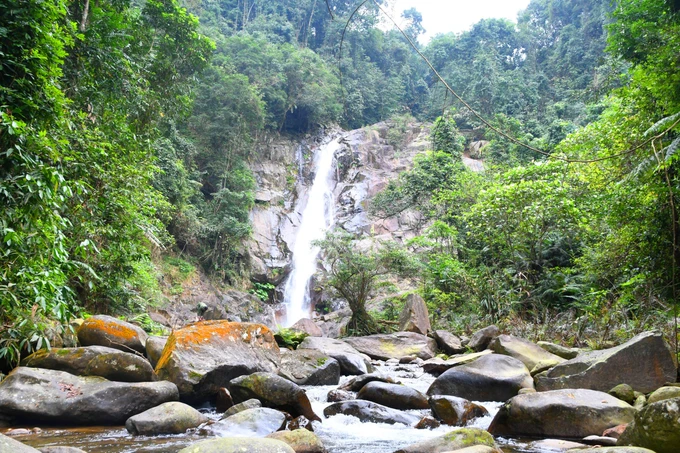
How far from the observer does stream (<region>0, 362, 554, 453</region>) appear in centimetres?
442

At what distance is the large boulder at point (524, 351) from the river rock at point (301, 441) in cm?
450

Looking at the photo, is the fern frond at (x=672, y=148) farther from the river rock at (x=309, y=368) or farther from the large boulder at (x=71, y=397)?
the large boulder at (x=71, y=397)

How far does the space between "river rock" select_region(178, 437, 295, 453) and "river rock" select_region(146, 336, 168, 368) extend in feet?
12.8

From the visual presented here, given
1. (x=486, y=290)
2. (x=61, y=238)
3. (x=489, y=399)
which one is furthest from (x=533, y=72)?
(x=61, y=238)

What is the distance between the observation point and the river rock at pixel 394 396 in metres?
6.45

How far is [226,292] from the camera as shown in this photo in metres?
22.7

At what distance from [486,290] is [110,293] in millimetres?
10107

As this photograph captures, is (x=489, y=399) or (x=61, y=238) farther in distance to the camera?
(x=489, y=399)

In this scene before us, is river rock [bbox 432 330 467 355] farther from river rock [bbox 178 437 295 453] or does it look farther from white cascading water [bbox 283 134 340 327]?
white cascading water [bbox 283 134 340 327]

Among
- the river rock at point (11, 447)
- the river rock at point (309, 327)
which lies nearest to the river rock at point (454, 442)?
the river rock at point (11, 447)

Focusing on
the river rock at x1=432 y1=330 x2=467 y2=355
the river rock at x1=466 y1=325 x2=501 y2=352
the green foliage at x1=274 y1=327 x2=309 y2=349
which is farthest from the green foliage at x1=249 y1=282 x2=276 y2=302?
the river rock at x1=466 y1=325 x2=501 y2=352

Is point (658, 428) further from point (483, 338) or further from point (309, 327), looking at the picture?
point (309, 327)

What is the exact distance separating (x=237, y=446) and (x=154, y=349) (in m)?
4.23

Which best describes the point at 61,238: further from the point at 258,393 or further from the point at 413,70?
the point at 413,70
